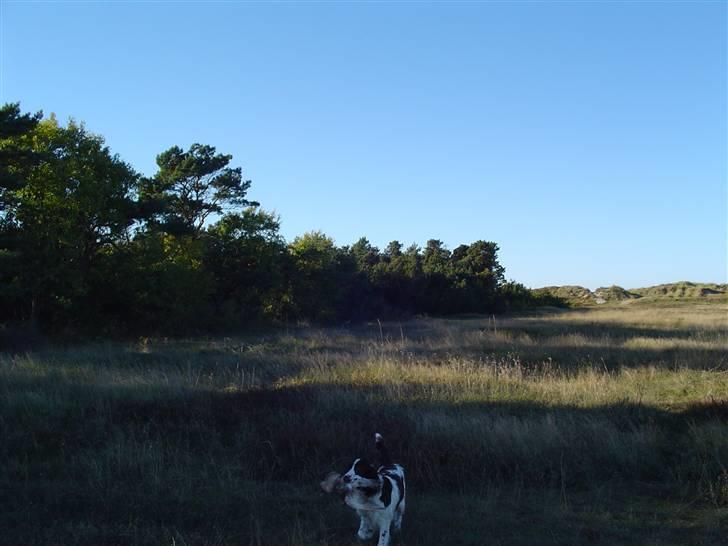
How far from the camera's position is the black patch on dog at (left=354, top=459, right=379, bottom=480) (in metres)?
4.32

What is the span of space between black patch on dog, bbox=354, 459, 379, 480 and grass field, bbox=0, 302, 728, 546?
1.00 m

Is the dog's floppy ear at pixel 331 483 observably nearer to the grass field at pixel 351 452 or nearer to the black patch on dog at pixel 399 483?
the black patch on dog at pixel 399 483

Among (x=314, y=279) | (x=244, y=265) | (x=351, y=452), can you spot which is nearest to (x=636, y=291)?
(x=314, y=279)

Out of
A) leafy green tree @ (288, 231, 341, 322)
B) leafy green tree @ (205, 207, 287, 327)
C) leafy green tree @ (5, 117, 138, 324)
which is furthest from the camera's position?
leafy green tree @ (288, 231, 341, 322)

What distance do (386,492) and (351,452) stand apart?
10.5 feet

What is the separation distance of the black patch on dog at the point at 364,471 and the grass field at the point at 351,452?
1004mm

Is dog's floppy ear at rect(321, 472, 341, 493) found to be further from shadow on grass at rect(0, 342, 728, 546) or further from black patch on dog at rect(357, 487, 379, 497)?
shadow on grass at rect(0, 342, 728, 546)

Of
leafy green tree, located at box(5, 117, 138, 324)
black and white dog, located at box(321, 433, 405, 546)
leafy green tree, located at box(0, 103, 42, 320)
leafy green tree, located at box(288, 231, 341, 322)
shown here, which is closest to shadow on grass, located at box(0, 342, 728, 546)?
black and white dog, located at box(321, 433, 405, 546)

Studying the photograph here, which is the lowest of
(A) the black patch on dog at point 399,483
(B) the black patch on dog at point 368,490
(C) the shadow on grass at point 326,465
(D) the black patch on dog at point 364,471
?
(C) the shadow on grass at point 326,465

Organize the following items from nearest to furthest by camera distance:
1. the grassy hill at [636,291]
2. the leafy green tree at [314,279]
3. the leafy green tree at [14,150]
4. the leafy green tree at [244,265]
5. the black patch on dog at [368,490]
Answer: the black patch on dog at [368,490] < the leafy green tree at [14,150] < the leafy green tree at [244,265] < the leafy green tree at [314,279] < the grassy hill at [636,291]

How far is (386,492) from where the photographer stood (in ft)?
14.7

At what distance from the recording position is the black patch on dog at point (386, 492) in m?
4.41

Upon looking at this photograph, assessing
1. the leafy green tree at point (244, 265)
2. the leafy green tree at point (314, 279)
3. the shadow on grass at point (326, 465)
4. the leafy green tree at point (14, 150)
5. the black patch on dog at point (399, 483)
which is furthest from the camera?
the leafy green tree at point (314, 279)

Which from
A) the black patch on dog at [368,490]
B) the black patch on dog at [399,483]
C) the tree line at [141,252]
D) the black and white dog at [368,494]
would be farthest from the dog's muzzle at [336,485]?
the tree line at [141,252]
